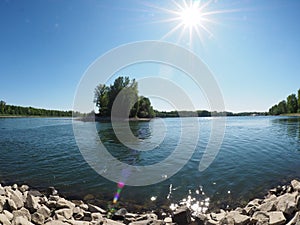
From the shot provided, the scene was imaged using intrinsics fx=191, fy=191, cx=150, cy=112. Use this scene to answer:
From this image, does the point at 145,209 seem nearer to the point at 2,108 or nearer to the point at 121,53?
the point at 121,53

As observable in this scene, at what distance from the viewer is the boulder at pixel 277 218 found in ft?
14.4

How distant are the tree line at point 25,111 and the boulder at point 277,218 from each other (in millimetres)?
166279

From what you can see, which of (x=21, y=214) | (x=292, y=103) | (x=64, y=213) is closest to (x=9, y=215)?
(x=21, y=214)

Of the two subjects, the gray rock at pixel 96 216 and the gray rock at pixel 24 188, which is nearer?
the gray rock at pixel 96 216

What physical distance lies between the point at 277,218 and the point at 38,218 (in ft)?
19.6

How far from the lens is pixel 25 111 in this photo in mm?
153500

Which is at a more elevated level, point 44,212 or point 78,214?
point 44,212

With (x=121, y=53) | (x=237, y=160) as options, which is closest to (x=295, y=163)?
(x=237, y=160)

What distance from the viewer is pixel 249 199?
23.6 feet

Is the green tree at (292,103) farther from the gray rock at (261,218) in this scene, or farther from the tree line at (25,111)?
the tree line at (25,111)

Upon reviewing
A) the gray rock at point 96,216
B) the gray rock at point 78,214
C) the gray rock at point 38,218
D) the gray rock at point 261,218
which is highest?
the gray rock at point 261,218

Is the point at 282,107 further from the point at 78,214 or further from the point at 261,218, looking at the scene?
the point at 78,214

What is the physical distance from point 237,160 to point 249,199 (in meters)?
5.89

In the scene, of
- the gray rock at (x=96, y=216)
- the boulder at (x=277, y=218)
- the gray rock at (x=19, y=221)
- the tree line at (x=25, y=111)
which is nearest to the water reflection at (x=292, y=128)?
the boulder at (x=277, y=218)
